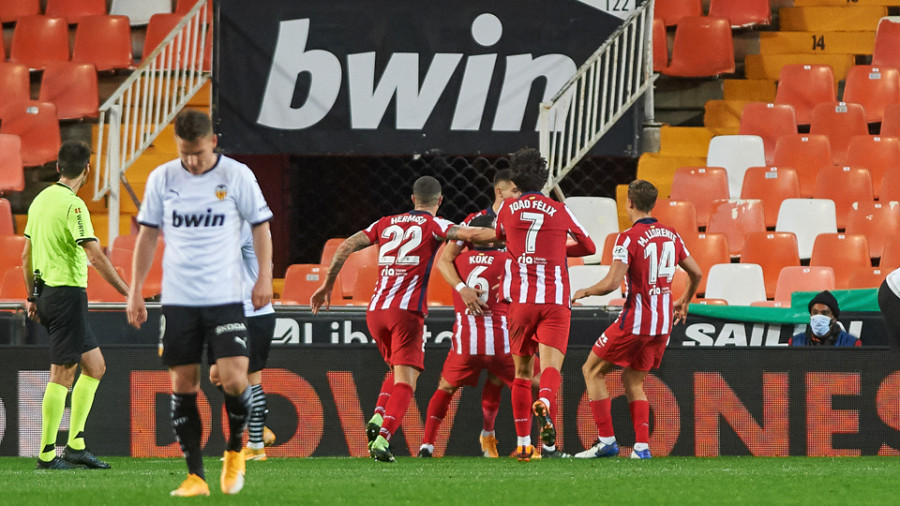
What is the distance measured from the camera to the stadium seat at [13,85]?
14492mm

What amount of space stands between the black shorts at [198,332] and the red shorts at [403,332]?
100 inches

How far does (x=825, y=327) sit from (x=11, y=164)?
8.07 meters

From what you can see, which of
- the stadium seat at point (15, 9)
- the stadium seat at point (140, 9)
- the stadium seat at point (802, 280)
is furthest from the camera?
the stadium seat at point (15, 9)

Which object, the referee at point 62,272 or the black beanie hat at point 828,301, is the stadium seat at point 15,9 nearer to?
the referee at point 62,272

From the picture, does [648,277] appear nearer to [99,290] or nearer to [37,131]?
[99,290]

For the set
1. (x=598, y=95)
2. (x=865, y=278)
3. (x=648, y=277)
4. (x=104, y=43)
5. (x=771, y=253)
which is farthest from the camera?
(x=104, y=43)

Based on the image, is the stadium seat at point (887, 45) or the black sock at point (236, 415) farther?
the stadium seat at point (887, 45)

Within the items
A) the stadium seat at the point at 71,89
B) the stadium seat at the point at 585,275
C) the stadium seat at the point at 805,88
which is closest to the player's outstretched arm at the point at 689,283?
the stadium seat at the point at 585,275

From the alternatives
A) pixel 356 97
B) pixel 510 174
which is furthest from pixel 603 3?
pixel 510 174

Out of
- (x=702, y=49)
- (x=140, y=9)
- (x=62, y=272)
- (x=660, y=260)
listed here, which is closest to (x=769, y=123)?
(x=702, y=49)

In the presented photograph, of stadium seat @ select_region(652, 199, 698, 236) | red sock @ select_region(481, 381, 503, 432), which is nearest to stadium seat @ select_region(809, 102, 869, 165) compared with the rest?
stadium seat @ select_region(652, 199, 698, 236)

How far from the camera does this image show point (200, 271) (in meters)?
5.96

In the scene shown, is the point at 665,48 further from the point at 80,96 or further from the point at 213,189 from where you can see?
the point at 213,189

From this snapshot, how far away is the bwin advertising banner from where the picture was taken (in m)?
13.0
